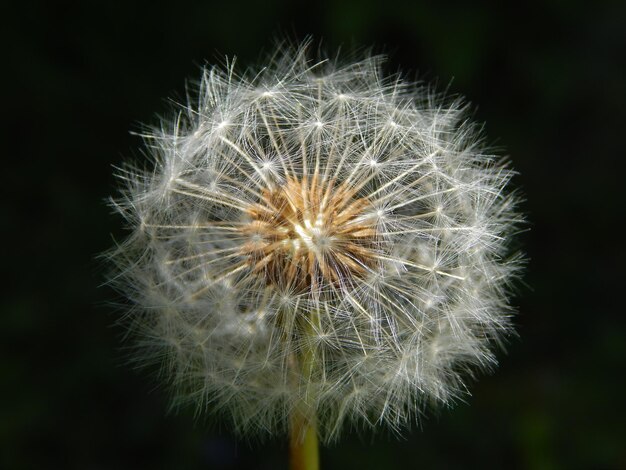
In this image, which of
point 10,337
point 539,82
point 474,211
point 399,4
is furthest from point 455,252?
point 10,337

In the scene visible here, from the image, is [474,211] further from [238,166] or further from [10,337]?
[10,337]

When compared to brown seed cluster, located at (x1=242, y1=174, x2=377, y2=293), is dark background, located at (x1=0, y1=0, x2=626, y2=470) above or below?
above

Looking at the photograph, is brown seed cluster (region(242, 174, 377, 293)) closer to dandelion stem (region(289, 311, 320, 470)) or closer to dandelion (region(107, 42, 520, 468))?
dandelion (region(107, 42, 520, 468))

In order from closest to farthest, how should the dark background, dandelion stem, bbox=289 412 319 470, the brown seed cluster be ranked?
dandelion stem, bbox=289 412 319 470 → the brown seed cluster → the dark background

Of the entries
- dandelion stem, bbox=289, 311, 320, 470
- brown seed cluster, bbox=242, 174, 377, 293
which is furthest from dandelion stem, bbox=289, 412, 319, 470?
brown seed cluster, bbox=242, 174, 377, 293

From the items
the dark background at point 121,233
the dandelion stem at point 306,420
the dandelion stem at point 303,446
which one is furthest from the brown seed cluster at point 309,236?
the dark background at point 121,233

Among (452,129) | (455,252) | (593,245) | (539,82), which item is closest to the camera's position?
(455,252)

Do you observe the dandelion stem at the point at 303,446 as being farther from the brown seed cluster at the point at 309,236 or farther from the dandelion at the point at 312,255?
the brown seed cluster at the point at 309,236

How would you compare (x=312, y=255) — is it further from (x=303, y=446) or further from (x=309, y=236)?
(x=303, y=446)
